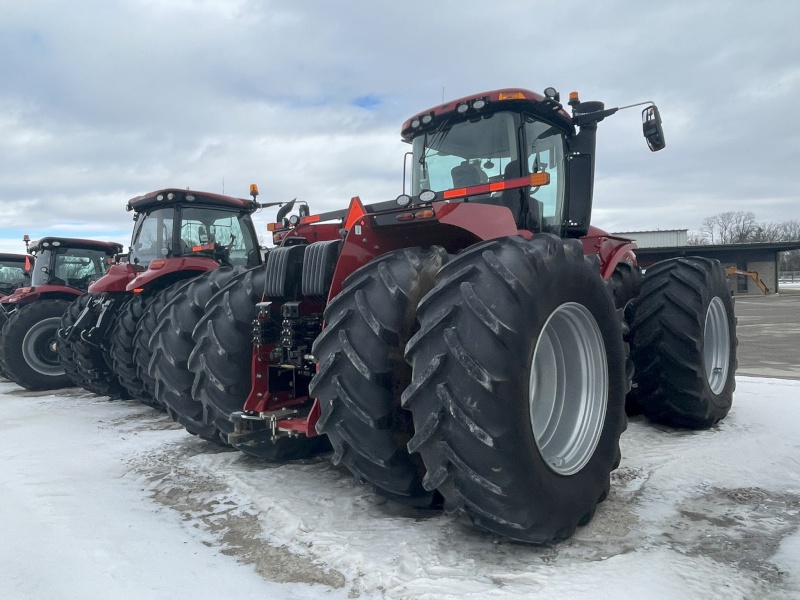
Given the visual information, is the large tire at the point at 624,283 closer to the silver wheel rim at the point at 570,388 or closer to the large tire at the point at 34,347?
the silver wheel rim at the point at 570,388

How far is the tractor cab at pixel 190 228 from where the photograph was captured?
748 centimetres

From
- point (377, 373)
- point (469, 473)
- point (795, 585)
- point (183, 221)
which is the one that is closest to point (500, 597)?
point (469, 473)

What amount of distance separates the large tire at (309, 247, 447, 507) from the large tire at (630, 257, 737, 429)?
262cm

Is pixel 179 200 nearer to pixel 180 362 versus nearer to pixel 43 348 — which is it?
pixel 43 348

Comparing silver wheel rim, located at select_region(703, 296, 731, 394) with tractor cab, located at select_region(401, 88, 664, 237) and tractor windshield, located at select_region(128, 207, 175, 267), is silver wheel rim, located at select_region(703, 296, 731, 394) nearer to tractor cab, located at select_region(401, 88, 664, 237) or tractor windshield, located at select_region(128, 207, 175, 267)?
tractor cab, located at select_region(401, 88, 664, 237)

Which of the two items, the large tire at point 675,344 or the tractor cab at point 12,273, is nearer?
the large tire at point 675,344

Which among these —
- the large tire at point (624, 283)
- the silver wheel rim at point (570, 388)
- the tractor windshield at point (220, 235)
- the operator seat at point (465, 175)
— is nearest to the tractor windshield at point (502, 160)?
the operator seat at point (465, 175)

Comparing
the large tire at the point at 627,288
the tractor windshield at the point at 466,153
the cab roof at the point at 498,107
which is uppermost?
the cab roof at the point at 498,107

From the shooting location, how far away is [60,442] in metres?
5.20

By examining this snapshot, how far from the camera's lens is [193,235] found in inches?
300

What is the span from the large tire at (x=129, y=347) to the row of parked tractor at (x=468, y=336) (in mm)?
434

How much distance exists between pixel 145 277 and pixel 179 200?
1.33 m

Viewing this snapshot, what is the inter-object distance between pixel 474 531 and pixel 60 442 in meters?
3.96

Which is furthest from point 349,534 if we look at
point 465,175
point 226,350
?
point 465,175
